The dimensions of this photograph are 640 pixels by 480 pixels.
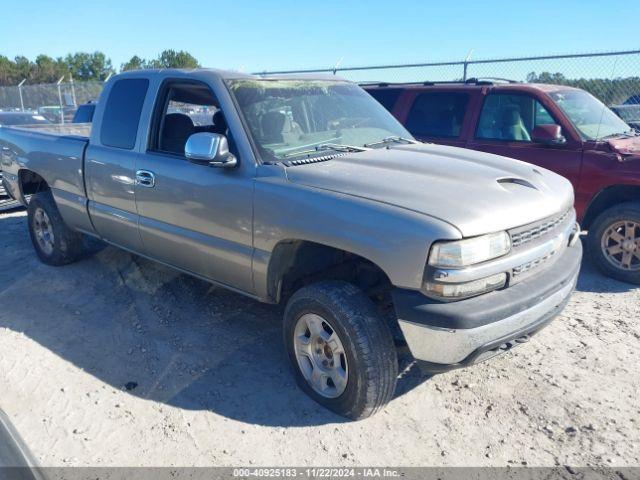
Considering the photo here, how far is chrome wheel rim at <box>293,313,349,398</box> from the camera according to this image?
10.3 ft

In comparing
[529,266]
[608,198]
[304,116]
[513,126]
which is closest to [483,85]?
[513,126]

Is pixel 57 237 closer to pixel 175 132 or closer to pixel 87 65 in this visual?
pixel 175 132

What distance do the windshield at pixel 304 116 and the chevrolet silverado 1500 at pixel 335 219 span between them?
1 cm

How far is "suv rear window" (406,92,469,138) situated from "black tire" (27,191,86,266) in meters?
4.08

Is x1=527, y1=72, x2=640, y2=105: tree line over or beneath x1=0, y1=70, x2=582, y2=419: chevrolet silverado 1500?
over

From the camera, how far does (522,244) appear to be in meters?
2.93

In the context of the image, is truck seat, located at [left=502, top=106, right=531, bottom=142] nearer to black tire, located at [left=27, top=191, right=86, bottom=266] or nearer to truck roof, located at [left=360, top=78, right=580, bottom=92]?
truck roof, located at [left=360, top=78, right=580, bottom=92]

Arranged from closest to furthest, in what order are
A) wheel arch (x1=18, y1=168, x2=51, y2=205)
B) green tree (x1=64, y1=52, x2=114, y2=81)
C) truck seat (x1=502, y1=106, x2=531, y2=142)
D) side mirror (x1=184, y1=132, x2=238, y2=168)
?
side mirror (x1=184, y1=132, x2=238, y2=168) < wheel arch (x1=18, y1=168, x2=51, y2=205) < truck seat (x1=502, y1=106, x2=531, y2=142) < green tree (x1=64, y1=52, x2=114, y2=81)

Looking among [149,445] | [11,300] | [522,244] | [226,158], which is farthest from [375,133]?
[11,300]

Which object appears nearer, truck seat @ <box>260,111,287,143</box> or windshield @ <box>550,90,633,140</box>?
truck seat @ <box>260,111,287,143</box>

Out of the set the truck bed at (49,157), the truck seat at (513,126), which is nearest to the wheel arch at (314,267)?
the truck bed at (49,157)

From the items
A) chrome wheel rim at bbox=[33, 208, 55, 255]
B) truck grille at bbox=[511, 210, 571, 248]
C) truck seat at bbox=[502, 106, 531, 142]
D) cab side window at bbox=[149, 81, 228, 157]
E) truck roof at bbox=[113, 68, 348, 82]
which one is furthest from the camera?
truck seat at bbox=[502, 106, 531, 142]

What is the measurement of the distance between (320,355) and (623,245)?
3.60 meters

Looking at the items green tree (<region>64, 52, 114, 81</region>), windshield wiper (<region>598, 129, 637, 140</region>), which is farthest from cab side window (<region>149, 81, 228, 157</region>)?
green tree (<region>64, 52, 114, 81</region>)
